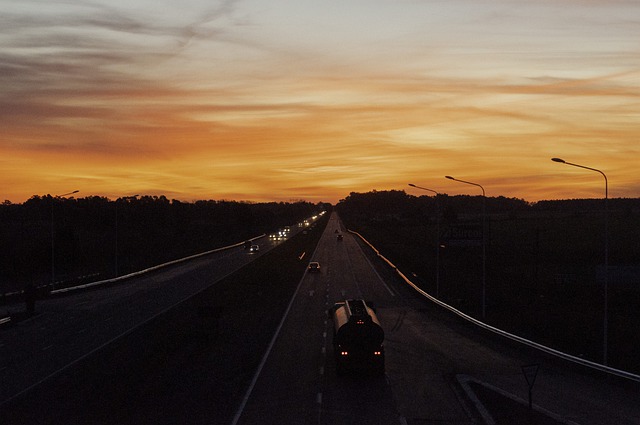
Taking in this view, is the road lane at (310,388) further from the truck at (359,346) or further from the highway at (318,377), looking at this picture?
the truck at (359,346)

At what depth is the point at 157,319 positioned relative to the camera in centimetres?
5191

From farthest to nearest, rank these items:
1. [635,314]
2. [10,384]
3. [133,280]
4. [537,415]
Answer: [133,280]
[635,314]
[10,384]
[537,415]

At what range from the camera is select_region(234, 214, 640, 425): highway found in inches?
976

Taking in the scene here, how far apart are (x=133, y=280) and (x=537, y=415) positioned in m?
69.1

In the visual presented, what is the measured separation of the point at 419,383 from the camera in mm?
30438

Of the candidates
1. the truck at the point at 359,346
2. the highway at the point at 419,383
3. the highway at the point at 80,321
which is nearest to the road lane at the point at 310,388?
the highway at the point at 419,383

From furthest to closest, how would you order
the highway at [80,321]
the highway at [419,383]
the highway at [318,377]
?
the highway at [80,321], the highway at [318,377], the highway at [419,383]

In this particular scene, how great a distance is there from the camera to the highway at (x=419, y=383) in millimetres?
24797

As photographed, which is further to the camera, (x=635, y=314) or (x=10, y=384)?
(x=635, y=314)

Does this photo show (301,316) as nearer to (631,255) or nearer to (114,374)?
(114,374)

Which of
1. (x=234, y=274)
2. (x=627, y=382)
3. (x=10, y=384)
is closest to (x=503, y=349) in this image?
(x=627, y=382)

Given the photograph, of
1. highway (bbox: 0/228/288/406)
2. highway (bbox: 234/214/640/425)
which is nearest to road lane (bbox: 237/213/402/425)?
highway (bbox: 234/214/640/425)

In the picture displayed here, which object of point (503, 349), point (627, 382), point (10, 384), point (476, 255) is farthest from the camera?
point (476, 255)

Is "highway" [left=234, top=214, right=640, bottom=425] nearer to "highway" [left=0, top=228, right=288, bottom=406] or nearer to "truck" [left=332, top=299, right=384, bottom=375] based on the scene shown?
"truck" [left=332, top=299, right=384, bottom=375]
